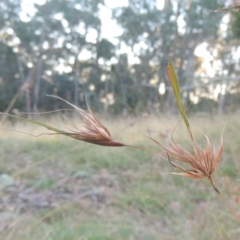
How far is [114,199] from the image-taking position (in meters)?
2.45

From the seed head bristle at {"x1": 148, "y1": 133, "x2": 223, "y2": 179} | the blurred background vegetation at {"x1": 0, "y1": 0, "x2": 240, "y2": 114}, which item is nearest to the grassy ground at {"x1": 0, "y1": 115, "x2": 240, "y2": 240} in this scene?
the seed head bristle at {"x1": 148, "y1": 133, "x2": 223, "y2": 179}

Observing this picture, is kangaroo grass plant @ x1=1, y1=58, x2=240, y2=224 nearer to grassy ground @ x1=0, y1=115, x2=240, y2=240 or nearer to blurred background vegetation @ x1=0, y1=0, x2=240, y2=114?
grassy ground @ x1=0, y1=115, x2=240, y2=240

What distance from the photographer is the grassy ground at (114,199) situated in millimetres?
1702

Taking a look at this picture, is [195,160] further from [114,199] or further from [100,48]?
[100,48]

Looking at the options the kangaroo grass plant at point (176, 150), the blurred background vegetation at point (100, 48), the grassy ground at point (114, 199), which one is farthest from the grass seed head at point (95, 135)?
the blurred background vegetation at point (100, 48)

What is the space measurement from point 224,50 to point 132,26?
335cm

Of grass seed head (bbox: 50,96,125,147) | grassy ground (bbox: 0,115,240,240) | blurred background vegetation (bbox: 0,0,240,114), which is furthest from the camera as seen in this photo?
blurred background vegetation (bbox: 0,0,240,114)

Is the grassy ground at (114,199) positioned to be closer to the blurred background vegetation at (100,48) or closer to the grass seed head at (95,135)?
the grass seed head at (95,135)

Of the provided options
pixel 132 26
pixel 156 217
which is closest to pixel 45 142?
pixel 156 217

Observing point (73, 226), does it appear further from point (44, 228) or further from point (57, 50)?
point (57, 50)

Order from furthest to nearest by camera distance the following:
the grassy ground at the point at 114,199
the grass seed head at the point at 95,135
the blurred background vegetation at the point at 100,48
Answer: the blurred background vegetation at the point at 100,48
the grassy ground at the point at 114,199
the grass seed head at the point at 95,135

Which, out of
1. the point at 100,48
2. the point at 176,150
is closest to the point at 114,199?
the point at 176,150

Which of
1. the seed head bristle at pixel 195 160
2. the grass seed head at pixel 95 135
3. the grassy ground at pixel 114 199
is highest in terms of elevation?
the grass seed head at pixel 95 135

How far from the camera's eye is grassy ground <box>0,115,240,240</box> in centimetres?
170
